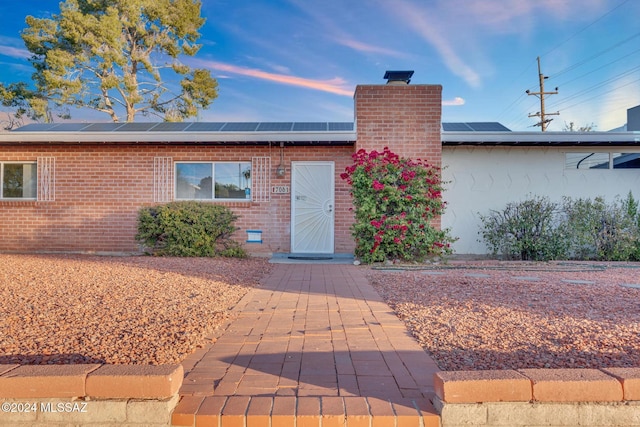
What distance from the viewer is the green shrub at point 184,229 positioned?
9.15m

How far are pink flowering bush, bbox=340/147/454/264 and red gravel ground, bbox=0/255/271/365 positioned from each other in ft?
7.94

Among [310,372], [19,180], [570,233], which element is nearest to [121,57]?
[19,180]

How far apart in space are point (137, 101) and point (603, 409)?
73.6 feet

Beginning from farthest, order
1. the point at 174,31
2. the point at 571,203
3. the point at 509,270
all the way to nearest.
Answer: the point at 174,31
the point at 571,203
the point at 509,270

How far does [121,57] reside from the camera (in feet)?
66.5

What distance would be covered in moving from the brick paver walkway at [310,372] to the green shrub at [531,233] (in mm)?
6154

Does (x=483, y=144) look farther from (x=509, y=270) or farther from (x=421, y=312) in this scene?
(x=421, y=312)

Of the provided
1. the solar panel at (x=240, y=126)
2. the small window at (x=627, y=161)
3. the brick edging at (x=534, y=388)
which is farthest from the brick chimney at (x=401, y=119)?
the brick edging at (x=534, y=388)

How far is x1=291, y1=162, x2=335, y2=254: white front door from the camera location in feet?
33.6

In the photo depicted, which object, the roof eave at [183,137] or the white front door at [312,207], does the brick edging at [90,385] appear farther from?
the white front door at [312,207]

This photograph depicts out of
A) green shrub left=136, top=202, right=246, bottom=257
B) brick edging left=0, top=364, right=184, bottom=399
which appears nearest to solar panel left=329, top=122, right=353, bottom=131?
green shrub left=136, top=202, right=246, bottom=257

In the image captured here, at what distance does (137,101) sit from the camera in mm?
21000

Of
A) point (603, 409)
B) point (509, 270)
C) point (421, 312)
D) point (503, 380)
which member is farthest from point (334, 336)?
point (509, 270)

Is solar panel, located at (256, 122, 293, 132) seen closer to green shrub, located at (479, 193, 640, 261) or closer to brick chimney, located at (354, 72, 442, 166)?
brick chimney, located at (354, 72, 442, 166)
